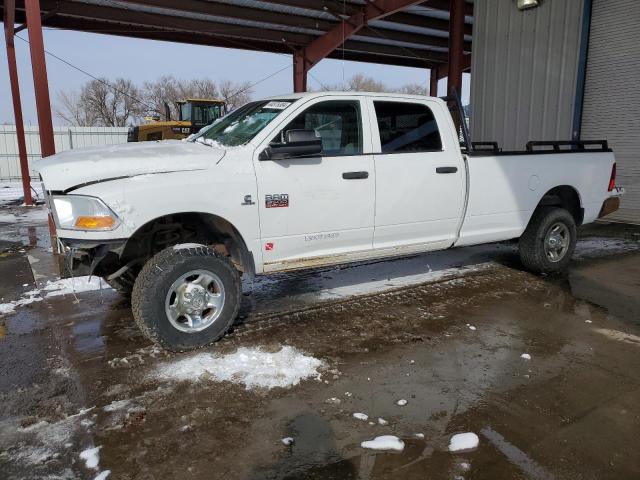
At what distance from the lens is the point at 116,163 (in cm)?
356

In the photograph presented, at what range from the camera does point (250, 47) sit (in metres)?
17.0

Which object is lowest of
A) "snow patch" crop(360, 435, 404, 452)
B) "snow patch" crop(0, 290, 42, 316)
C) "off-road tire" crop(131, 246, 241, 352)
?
"snow patch" crop(360, 435, 404, 452)

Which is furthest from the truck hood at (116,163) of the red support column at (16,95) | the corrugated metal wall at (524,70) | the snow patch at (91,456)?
the red support column at (16,95)

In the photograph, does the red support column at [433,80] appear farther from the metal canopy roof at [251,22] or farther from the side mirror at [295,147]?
the side mirror at [295,147]

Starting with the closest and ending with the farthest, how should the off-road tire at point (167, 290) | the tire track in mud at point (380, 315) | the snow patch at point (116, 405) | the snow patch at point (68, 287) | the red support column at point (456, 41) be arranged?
the snow patch at point (116, 405)
the off-road tire at point (167, 290)
the tire track in mud at point (380, 315)
the snow patch at point (68, 287)
the red support column at point (456, 41)

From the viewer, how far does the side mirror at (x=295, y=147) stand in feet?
12.8

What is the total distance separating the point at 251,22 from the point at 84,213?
41.4ft

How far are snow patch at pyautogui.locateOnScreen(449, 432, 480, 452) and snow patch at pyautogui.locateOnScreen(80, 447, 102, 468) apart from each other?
1.88 m

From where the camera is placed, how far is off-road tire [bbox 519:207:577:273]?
584cm

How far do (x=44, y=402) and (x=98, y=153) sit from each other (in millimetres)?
1835

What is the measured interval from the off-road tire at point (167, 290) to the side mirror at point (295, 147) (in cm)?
92

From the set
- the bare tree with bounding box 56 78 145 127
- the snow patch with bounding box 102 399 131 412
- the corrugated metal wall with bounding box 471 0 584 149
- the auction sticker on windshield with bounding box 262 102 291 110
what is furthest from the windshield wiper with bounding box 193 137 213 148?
the bare tree with bounding box 56 78 145 127

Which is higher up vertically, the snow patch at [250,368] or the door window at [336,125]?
the door window at [336,125]

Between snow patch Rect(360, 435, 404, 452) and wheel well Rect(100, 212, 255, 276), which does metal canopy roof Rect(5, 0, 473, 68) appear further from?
snow patch Rect(360, 435, 404, 452)
